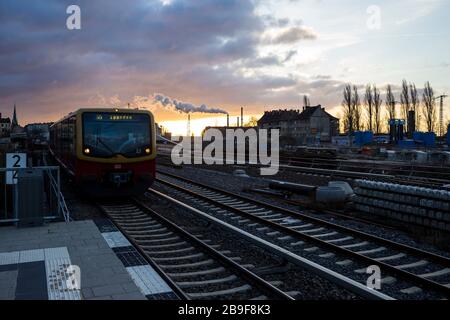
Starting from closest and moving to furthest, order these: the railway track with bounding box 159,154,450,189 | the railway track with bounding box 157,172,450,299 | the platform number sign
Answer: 1. the railway track with bounding box 157,172,450,299
2. the platform number sign
3. the railway track with bounding box 159,154,450,189

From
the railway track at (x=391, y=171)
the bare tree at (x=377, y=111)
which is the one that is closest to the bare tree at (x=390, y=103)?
the bare tree at (x=377, y=111)

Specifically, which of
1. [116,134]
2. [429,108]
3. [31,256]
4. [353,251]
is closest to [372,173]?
[116,134]

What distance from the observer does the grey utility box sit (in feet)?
29.1

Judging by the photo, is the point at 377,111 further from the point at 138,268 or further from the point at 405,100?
the point at 138,268

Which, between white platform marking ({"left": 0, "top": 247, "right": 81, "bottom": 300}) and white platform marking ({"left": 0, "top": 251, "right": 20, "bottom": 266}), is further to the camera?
white platform marking ({"left": 0, "top": 251, "right": 20, "bottom": 266})

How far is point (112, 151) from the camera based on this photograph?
12.6 m

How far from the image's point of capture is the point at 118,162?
1262 centimetres

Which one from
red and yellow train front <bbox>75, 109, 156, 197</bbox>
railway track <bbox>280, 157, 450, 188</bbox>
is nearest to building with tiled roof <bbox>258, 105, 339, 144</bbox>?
railway track <bbox>280, 157, 450, 188</bbox>

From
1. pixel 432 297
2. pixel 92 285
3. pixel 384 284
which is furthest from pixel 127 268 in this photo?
pixel 432 297

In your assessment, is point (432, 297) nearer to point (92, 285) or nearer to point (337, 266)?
point (337, 266)

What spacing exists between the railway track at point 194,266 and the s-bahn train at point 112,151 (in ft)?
8.97

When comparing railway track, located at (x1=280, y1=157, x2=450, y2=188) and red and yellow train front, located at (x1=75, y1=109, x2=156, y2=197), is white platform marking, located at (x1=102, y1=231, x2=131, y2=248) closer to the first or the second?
red and yellow train front, located at (x1=75, y1=109, x2=156, y2=197)

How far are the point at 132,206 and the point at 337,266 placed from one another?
721 cm

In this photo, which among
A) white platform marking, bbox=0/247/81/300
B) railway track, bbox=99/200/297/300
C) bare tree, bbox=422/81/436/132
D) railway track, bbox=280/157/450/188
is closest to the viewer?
white platform marking, bbox=0/247/81/300
